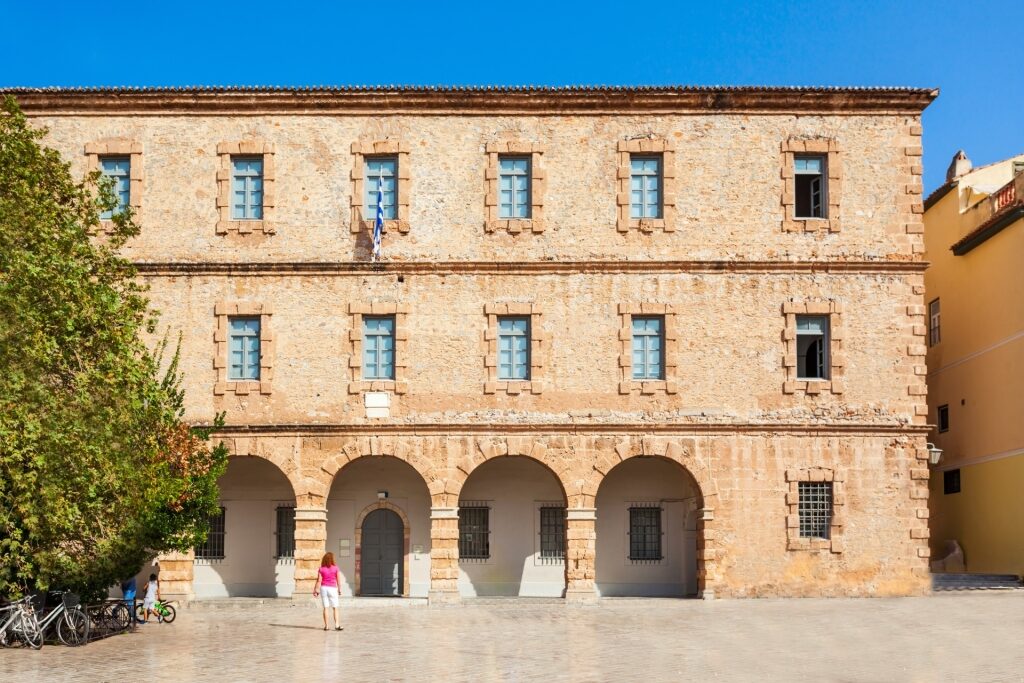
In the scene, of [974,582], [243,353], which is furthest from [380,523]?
[974,582]

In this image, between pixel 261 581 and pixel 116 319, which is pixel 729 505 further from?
pixel 116 319

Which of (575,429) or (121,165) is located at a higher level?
(121,165)

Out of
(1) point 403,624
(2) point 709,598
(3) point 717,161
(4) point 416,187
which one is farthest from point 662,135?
(1) point 403,624

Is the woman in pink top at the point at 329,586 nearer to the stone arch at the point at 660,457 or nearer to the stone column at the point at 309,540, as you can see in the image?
the stone column at the point at 309,540

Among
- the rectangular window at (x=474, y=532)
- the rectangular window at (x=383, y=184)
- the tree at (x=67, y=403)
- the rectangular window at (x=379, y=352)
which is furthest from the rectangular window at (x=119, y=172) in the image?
the rectangular window at (x=474, y=532)

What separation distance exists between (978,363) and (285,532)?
57.8 ft

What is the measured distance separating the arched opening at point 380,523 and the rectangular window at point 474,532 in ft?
2.74

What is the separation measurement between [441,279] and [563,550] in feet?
23.4

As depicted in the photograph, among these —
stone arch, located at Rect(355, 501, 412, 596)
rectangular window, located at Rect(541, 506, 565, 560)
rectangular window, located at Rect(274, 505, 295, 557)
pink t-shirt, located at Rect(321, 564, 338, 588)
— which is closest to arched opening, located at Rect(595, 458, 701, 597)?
rectangular window, located at Rect(541, 506, 565, 560)

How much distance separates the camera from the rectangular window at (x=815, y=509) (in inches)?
1048

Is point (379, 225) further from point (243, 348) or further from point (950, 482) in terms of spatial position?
point (950, 482)

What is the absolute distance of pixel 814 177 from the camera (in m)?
28.0

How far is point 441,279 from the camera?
89.7 feet

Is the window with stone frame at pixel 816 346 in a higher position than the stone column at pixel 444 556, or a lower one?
higher
